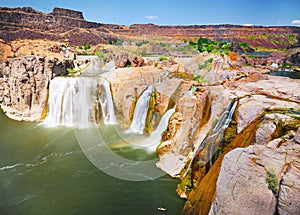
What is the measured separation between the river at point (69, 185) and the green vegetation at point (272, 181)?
4.09 metres

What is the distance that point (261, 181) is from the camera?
508cm

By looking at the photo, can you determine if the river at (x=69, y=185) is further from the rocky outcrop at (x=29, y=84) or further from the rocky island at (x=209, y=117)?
the rocky outcrop at (x=29, y=84)

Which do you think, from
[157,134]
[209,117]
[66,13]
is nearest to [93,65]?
[157,134]

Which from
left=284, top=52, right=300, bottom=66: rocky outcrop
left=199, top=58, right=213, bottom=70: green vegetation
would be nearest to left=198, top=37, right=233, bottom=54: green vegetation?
left=199, top=58, right=213, bottom=70: green vegetation

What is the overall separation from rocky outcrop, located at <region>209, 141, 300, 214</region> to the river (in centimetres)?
323

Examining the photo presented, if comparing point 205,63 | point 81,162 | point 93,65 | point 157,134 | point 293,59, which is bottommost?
point 81,162

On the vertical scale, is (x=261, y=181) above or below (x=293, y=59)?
below

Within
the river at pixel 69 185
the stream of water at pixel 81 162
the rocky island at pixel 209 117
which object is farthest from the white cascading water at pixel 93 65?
the river at pixel 69 185

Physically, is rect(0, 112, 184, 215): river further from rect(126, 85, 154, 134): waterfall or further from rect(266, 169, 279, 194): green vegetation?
rect(266, 169, 279, 194): green vegetation

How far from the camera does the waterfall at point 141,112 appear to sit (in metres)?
15.0

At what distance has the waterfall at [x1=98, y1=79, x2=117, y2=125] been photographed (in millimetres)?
17062

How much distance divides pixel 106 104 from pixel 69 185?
26.1 ft

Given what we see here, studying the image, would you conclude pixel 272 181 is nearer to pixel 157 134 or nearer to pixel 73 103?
pixel 157 134

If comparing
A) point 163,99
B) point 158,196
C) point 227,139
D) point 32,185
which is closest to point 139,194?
point 158,196
